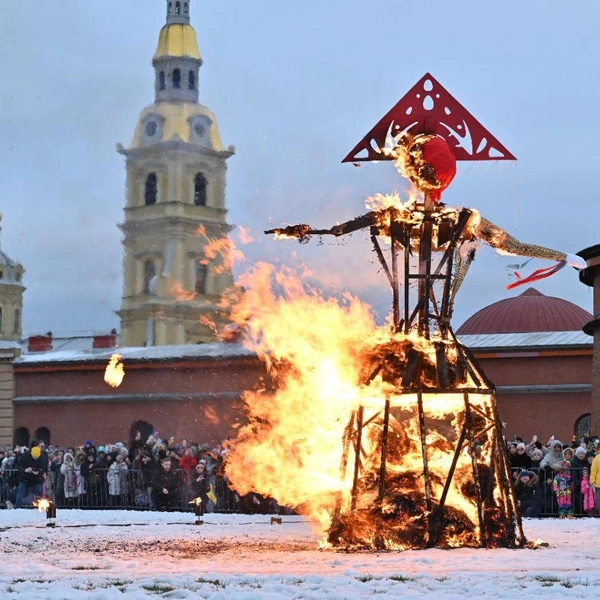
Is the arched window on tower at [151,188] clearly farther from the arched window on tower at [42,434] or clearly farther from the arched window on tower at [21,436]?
the arched window on tower at [42,434]

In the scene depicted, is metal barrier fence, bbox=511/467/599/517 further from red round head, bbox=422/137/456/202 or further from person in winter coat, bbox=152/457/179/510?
red round head, bbox=422/137/456/202

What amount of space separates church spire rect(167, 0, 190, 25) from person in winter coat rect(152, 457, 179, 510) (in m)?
63.6

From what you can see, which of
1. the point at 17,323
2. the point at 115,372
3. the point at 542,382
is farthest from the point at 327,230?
the point at 17,323

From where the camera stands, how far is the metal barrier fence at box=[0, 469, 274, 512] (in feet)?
82.9

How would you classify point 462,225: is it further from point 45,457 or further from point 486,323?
point 486,323

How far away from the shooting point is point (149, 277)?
85.6 meters

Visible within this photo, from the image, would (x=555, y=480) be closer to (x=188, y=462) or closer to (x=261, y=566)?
(x=188, y=462)

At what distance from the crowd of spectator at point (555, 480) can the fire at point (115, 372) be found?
17478mm

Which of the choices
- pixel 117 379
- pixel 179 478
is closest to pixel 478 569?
pixel 179 478

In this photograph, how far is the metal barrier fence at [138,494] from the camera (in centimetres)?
2266

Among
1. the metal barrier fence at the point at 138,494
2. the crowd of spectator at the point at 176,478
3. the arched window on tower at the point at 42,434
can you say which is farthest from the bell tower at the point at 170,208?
the metal barrier fence at the point at 138,494

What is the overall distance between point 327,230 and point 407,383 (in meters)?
2.11

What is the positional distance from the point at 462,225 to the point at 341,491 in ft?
11.2

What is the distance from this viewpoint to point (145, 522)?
69.2 ft
